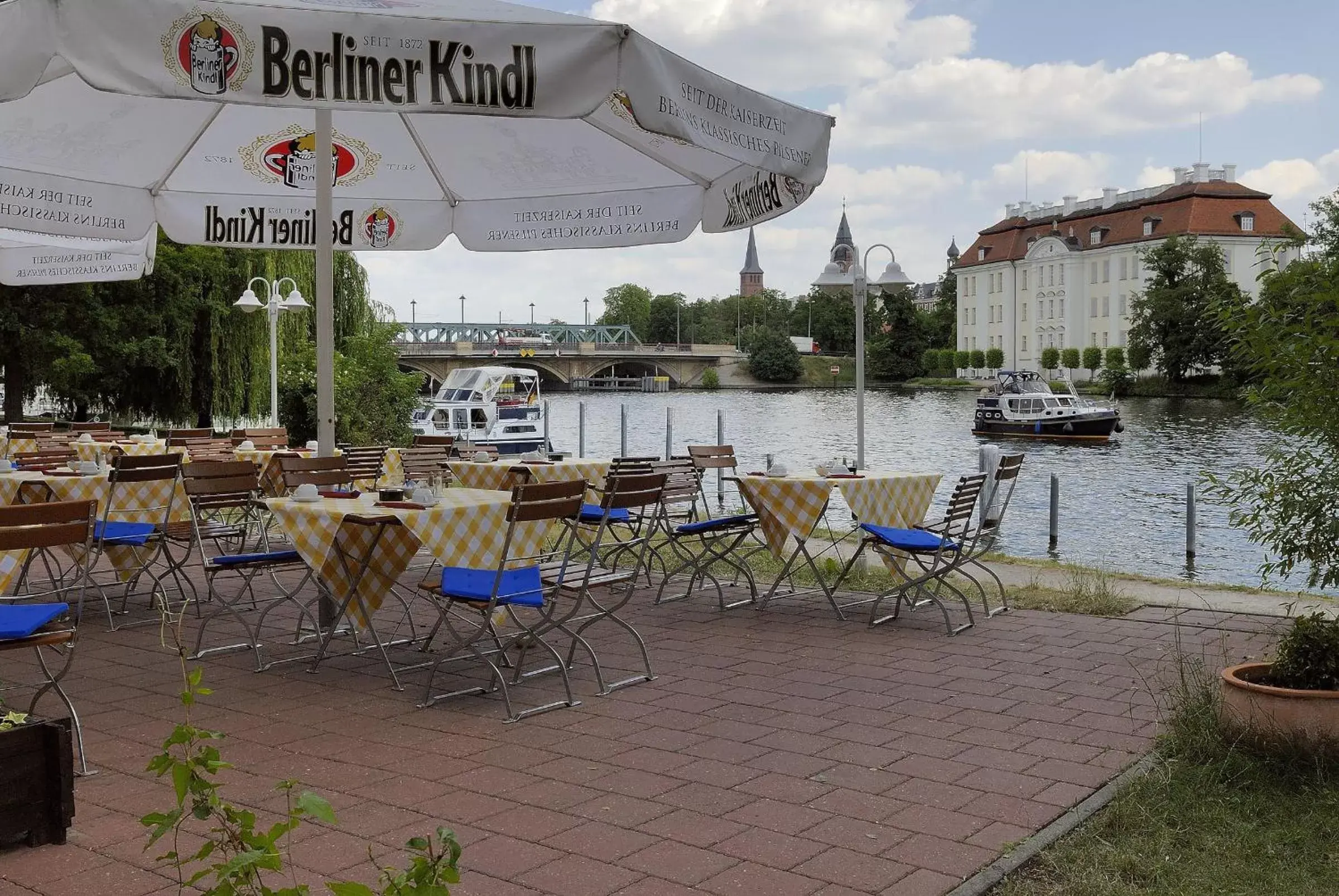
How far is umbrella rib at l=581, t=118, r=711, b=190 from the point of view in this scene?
7.06m

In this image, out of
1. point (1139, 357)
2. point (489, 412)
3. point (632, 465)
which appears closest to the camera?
point (632, 465)

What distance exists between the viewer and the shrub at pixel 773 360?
88.7 m

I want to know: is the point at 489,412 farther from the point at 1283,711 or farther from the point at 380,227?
the point at 1283,711

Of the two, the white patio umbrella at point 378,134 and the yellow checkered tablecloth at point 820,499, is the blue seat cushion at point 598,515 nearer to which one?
the yellow checkered tablecloth at point 820,499

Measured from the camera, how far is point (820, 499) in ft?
24.7

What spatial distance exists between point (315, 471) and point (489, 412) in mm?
28094

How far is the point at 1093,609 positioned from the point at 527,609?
10.7 ft

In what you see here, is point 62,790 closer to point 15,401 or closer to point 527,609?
point 527,609

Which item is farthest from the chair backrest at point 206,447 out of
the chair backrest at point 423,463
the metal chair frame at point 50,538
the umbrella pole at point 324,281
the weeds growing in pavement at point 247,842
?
the weeds growing in pavement at point 247,842

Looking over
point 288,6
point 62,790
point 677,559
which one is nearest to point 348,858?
point 62,790

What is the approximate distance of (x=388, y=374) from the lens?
59.1 feet

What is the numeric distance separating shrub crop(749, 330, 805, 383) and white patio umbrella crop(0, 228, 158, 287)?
7947 centimetres

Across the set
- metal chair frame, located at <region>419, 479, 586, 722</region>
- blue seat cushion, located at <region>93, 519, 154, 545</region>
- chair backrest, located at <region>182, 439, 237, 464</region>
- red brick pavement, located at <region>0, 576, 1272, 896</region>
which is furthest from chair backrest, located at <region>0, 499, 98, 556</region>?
chair backrest, located at <region>182, 439, 237, 464</region>

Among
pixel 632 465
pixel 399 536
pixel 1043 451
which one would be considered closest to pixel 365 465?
pixel 632 465
